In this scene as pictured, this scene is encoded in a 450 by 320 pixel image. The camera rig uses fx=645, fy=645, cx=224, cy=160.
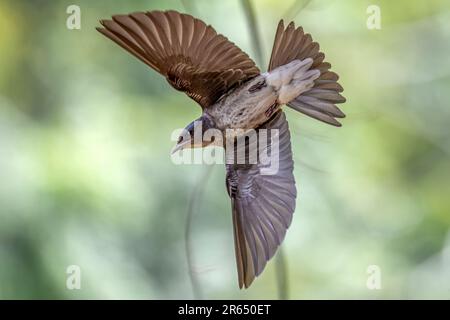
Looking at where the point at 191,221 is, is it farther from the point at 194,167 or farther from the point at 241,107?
the point at 241,107

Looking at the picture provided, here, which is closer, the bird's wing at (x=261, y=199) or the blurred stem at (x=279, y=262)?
the bird's wing at (x=261, y=199)

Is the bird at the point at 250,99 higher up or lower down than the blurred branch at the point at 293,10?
lower down

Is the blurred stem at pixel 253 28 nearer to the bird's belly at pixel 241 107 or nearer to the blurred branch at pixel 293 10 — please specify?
the blurred branch at pixel 293 10

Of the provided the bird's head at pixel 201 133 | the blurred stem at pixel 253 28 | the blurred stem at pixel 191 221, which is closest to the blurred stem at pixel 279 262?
the blurred stem at pixel 253 28

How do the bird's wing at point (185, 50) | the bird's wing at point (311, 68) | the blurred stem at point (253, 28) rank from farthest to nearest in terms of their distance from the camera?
the blurred stem at point (253, 28) < the bird's wing at point (311, 68) < the bird's wing at point (185, 50)

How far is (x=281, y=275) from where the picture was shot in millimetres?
1066

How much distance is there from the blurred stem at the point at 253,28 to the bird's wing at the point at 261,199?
188mm

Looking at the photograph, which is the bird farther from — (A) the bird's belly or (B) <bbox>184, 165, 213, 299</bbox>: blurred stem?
(B) <bbox>184, 165, 213, 299</bbox>: blurred stem

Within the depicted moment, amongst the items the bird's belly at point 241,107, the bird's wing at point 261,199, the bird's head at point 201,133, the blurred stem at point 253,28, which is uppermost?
the blurred stem at point 253,28

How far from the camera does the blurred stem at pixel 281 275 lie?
106cm

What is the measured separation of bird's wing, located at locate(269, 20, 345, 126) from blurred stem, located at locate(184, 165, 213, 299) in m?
0.24

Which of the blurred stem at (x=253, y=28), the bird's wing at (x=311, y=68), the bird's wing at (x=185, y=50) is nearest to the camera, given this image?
the bird's wing at (x=185, y=50)

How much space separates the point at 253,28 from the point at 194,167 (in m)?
0.25
